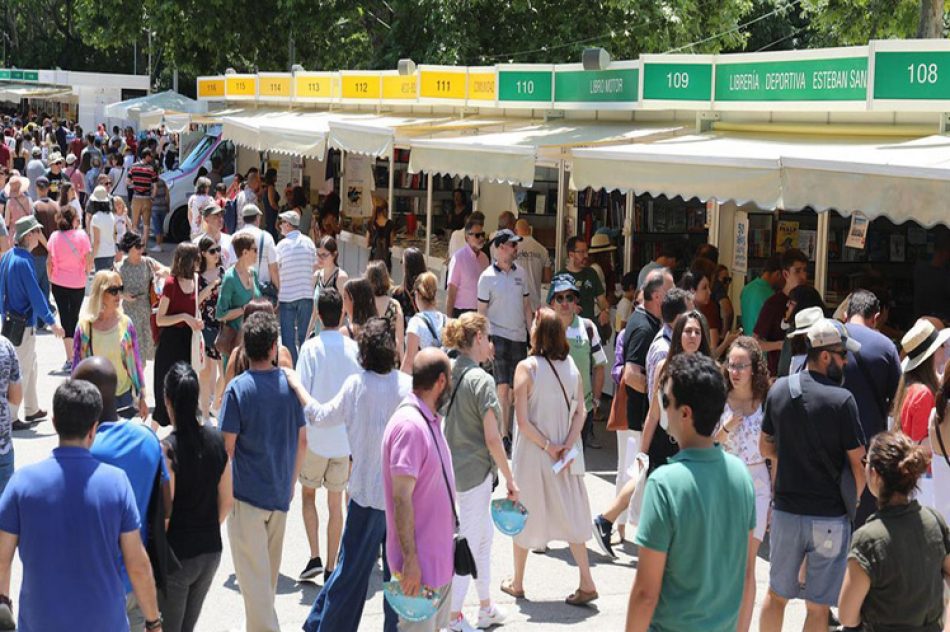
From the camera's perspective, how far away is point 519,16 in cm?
3222

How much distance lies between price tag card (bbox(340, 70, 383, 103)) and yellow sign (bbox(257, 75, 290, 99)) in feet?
9.68

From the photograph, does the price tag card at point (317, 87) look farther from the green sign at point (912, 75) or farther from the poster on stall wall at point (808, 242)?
the green sign at point (912, 75)

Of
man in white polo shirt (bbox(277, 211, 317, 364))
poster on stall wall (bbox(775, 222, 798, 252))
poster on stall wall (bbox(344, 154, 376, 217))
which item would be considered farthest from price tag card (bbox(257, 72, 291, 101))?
poster on stall wall (bbox(775, 222, 798, 252))

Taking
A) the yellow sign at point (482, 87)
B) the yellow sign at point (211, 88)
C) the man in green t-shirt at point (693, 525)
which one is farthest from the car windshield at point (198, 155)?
the man in green t-shirt at point (693, 525)

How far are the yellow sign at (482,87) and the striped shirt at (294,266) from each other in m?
4.61

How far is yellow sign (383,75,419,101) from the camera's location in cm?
1938

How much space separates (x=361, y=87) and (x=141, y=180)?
6.34m

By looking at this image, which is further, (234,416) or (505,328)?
(505,328)

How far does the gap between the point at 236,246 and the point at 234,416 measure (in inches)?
183

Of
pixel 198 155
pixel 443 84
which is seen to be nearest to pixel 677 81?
pixel 443 84

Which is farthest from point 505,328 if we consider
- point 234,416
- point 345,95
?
point 345,95

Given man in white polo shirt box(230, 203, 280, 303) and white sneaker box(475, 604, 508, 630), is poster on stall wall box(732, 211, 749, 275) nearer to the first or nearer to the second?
man in white polo shirt box(230, 203, 280, 303)

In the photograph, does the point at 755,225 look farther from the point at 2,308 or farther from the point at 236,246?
the point at 2,308

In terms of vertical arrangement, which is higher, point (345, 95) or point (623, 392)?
point (345, 95)
